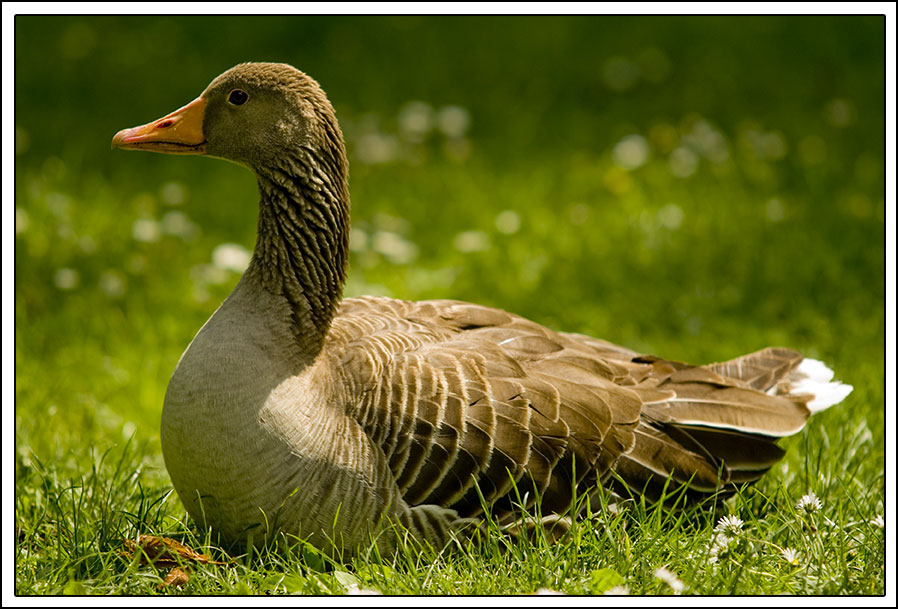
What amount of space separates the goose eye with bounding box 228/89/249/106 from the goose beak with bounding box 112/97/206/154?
122 millimetres

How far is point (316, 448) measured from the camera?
3.66 meters

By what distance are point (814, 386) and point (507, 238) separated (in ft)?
10.4

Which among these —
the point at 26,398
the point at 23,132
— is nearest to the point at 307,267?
the point at 26,398

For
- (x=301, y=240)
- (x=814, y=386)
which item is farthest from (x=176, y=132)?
(x=814, y=386)

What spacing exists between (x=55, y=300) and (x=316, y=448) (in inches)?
133

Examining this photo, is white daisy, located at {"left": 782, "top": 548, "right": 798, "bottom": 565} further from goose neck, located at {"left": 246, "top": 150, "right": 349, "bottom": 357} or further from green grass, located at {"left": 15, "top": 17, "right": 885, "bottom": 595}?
goose neck, located at {"left": 246, "top": 150, "right": 349, "bottom": 357}

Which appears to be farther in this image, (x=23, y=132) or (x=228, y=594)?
(x=23, y=132)

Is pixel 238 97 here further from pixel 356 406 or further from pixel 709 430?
pixel 709 430

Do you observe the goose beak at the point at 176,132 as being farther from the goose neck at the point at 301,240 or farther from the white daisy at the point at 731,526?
the white daisy at the point at 731,526

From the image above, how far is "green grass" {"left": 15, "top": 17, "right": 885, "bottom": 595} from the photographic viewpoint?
3711 mm

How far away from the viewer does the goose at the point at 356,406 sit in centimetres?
367

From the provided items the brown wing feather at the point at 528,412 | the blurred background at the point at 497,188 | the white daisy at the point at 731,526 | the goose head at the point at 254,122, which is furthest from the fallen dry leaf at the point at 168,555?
the white daisy at the point at 731,526

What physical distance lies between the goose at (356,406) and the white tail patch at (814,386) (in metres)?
0.09

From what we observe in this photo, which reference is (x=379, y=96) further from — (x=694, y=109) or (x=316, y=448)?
(x=316, y=448)
